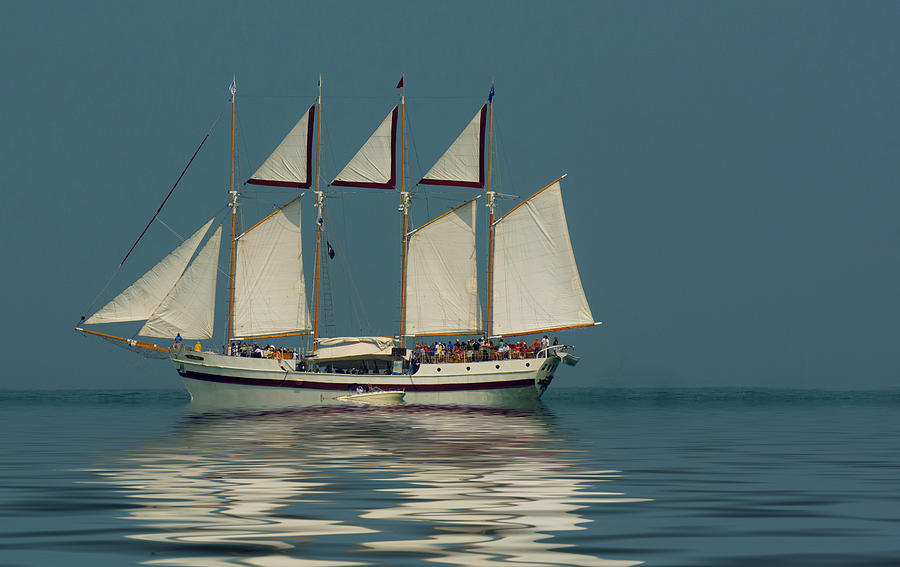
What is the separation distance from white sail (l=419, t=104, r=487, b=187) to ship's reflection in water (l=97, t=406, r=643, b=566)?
50.0 metres

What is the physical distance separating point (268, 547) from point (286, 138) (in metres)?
82.4

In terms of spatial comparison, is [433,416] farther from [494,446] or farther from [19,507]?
[19,507]

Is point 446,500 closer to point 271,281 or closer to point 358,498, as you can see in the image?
point 358,498

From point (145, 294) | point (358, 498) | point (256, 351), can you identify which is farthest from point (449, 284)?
point (358, 498)

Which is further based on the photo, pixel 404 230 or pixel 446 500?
pixel 404 230

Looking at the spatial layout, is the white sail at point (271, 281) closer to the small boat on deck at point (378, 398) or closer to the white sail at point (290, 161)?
the white sail at point (290, 161)

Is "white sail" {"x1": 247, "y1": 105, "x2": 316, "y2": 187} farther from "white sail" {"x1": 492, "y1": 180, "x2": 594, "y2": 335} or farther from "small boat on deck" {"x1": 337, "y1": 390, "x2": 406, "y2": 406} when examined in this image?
"small boat on deck" {"x1": 337, "y1": 390, "x2": 406, "y2": 406}

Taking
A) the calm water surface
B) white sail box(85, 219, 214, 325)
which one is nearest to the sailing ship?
white sail box(85, 219, 214, 325)

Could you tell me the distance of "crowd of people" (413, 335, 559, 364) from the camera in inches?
3583

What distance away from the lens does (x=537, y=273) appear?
9350 cm

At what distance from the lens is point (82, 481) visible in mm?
29547

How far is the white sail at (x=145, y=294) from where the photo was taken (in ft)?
287

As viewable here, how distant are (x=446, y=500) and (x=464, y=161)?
7447 cm

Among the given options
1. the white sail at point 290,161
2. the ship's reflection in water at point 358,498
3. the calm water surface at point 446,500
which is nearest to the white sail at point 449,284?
the white sail at point 290,161
